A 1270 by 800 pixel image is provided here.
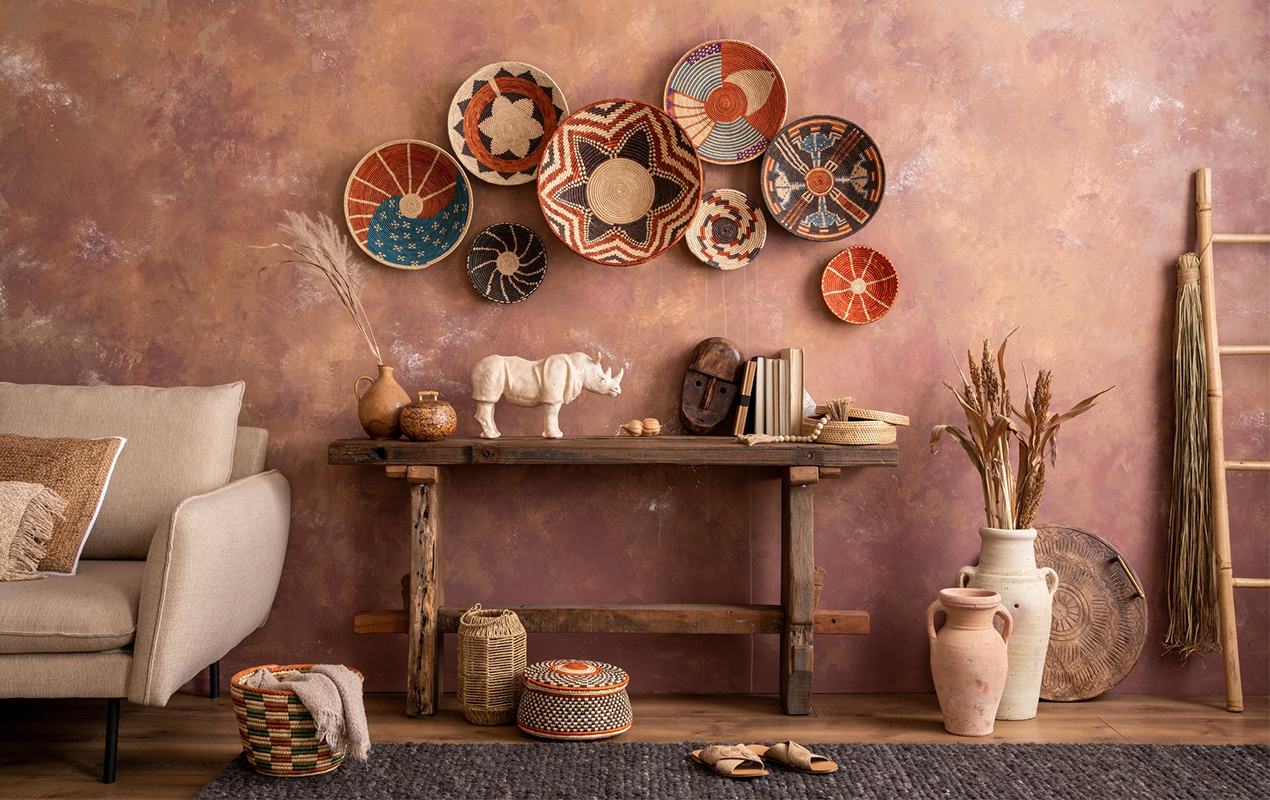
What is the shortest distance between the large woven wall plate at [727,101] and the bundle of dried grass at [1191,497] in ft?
4.30

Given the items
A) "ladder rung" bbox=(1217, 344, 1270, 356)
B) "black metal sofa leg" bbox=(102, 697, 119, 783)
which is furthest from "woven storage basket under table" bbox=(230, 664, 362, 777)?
"ladder rung" bbox=(1217, 344, 1270, 356)

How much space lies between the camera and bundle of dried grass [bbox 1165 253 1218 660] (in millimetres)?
2848

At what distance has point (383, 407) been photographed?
2.66 metres

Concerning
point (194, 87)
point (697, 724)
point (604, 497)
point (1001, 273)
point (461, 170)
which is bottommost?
point (697, 724)

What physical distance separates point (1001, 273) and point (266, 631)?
97.4 inches

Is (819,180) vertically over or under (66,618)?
over

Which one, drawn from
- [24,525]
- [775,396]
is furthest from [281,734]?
[775,396]

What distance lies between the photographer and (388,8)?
2934 millimetres

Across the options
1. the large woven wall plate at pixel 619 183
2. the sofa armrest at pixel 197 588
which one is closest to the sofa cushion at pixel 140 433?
the sofa armrest at pixel 197 588

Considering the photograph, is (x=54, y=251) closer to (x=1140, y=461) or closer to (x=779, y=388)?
(x=779, y=388)

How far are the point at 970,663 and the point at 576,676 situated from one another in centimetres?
100

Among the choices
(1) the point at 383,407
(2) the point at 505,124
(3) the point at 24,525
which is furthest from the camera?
(2) the point at 505,124

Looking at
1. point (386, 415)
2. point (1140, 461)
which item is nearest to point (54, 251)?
point (386, 415)

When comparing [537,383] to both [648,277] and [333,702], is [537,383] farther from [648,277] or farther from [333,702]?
[333,702]
